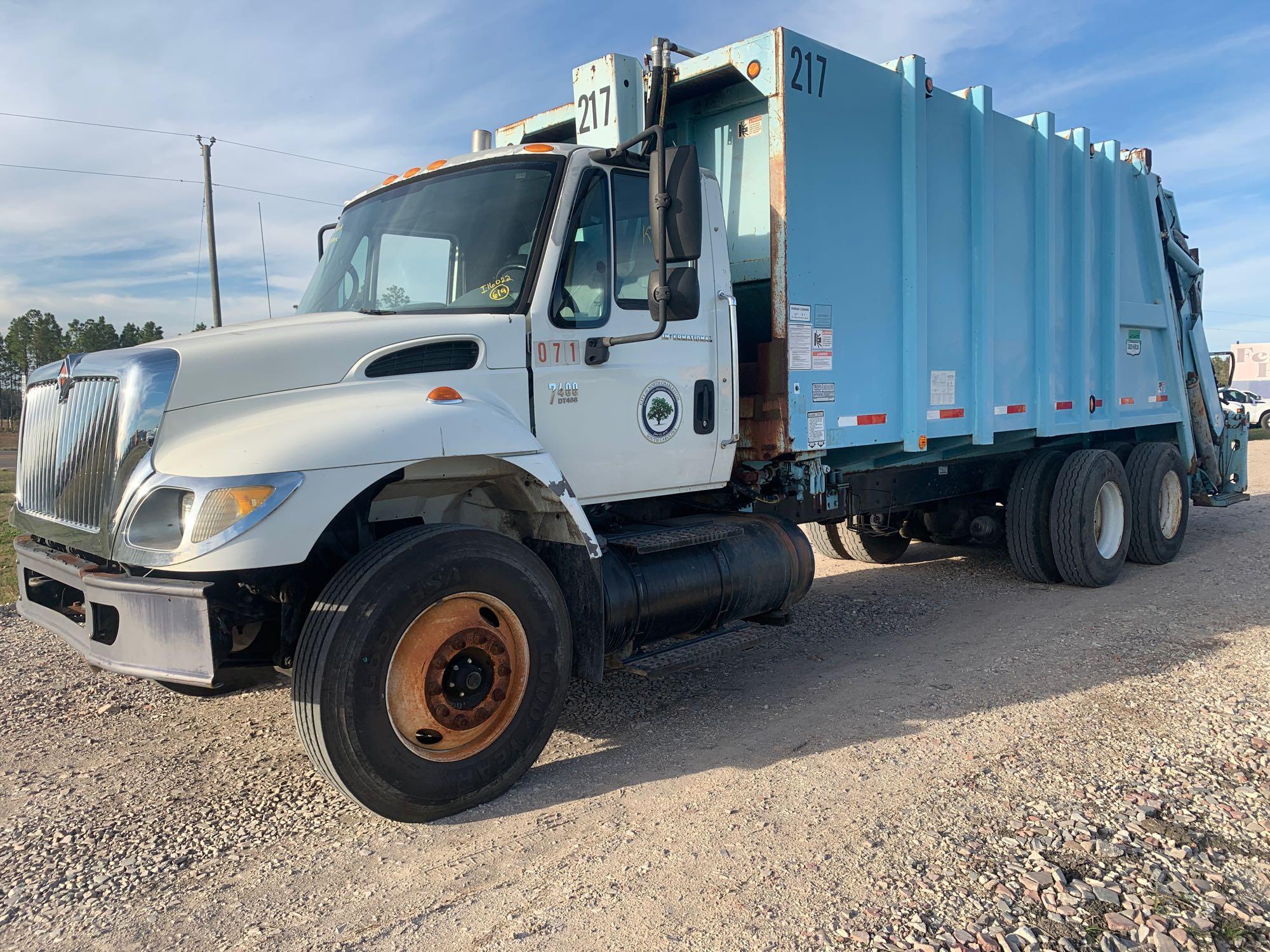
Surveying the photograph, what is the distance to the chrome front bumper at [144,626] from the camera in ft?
10.3

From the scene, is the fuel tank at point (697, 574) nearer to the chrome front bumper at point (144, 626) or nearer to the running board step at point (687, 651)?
the running board step at point (687, 651)

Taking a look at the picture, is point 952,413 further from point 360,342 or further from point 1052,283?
point 360,342

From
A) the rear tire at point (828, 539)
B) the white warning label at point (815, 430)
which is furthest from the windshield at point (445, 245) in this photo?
the rear tire at point (828, 539)

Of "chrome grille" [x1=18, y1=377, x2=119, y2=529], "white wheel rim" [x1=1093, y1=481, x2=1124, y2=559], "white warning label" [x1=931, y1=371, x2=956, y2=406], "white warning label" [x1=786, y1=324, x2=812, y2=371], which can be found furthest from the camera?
"white wheel rim" [x1=1093, y1=481, x2=1124, y2=559]

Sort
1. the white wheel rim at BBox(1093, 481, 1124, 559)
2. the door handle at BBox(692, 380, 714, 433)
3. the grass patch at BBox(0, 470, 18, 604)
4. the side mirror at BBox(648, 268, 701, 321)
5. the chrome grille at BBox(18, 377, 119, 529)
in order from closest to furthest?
1. the chrome grille at BBox(18, 377, 119, 529)
2. the side mirror at BBox(648, 268, 701, 321)
3. the door handle at BBox(692, 380, 714, 433)
4. the grass patch at BBox(0, 470, 18, 604)
5. the white wheel rim at BBox(1093, 481, 1124, 559)

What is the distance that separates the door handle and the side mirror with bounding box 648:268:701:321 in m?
0.67

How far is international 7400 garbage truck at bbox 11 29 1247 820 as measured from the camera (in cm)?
334

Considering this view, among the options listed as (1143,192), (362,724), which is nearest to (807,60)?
(362,724)

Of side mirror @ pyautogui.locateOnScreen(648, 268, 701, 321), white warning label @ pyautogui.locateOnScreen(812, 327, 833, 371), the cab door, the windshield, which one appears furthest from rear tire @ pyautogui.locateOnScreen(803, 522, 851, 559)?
the windshield

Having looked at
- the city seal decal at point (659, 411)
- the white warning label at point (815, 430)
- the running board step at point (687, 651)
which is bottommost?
the running board step at point (687, 651)

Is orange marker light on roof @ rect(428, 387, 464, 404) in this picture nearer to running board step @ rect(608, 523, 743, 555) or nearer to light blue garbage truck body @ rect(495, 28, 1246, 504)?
running board step @ rect(608, 523, 743, 555)

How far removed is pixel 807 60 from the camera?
17.0 feet

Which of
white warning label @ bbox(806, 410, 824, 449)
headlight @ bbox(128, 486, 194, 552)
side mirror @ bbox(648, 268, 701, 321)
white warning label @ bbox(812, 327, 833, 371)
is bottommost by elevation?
headlight @ bbox(128, 486, 194, 552)

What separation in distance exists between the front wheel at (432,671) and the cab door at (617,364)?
0.73 metres
